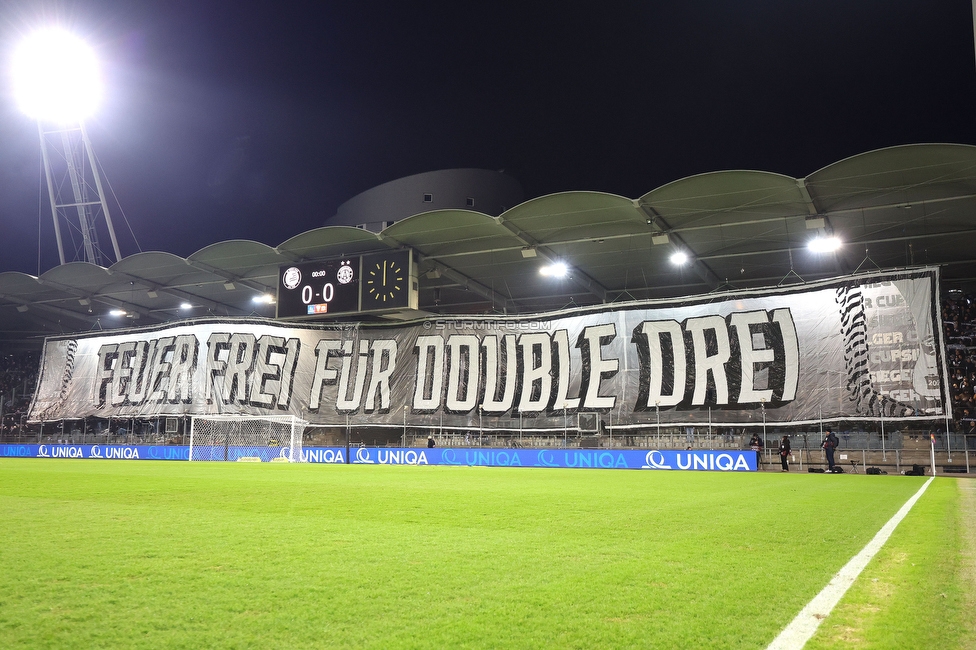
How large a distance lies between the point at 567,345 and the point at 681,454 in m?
6.98

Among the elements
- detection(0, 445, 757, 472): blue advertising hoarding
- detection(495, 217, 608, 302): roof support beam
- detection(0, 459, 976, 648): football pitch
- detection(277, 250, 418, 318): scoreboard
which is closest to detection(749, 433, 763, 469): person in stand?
detection(0, 445, 757, 472): blue advertising hoarding

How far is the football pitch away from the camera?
9.71 ft

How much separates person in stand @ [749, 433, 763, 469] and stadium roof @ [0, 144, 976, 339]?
7.26 meters

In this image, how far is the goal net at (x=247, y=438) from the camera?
99.9 feet

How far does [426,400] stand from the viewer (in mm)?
Answer: 30234

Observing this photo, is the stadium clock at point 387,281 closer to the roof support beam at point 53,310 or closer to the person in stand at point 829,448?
the person in stand at point 829,448

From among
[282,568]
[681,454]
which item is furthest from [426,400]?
[282,568]

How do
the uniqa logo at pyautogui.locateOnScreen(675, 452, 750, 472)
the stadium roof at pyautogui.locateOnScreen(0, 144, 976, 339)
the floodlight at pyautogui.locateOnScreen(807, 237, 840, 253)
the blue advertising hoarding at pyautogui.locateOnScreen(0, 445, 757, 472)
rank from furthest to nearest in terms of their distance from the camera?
the floodlight at pyautogui.locateOnScreen(807, 237, 840, 253), the blue advertising hoarding at pyautogui.locateOnScreen(0, 445, 757, 472), the uniqa logo at pyautogui.locateOnScreen(675, 452, 750, 472), the stadium roof at pyautogui.locateOnScreen(0, 144, 976, 339)

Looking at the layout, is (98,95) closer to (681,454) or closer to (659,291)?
(659,291)

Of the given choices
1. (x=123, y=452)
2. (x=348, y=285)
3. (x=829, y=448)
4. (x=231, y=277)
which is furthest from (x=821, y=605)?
(x=123, y=452)

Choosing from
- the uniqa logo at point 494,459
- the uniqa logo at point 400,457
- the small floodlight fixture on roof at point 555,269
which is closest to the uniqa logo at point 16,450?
the uniqa logo at point 400,457

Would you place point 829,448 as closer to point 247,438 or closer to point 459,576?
point 459,576

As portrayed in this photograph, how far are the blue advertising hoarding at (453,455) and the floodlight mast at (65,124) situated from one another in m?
13.2

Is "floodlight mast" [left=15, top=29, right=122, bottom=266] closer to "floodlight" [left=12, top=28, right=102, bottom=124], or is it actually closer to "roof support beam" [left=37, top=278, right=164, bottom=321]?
"floodlight" [left=12, top=28, right=102, bottom=124]
